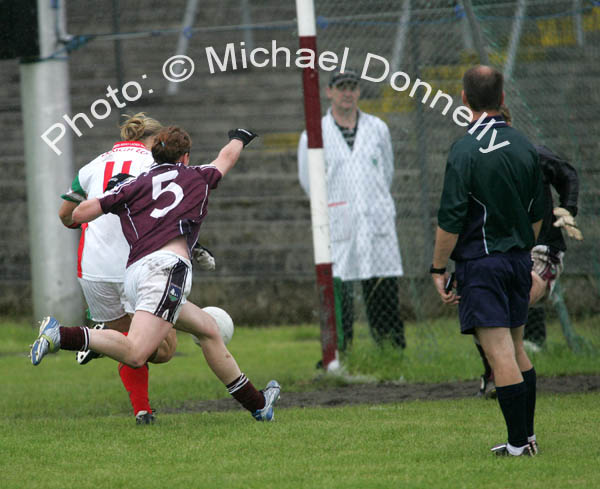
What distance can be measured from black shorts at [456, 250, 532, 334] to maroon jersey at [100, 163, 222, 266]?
164 centimetres

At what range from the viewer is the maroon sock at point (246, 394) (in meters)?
6.24

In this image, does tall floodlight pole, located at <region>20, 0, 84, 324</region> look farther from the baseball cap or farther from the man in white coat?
the baseball cap

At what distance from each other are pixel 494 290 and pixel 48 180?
6642 millimetres

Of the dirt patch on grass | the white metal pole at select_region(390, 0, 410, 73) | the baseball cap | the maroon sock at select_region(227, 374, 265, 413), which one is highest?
the white metal pole at select_region(390, 0, 410, 73)

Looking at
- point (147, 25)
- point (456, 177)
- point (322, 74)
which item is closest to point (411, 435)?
point (456, 177)

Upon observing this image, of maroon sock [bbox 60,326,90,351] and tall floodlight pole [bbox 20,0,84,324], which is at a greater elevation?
tall floodlight pole [bbox 20,0,84,324]

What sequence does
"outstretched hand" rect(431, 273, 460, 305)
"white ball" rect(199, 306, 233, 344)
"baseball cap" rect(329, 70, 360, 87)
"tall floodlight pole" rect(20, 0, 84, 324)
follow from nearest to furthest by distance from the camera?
"outstretched hand" rect(431, 273, 460, 305)
"white ball" rect(199, 306, 233, 344)
"baseball cap" rect(329, 70, 360, 87)
"tall floodlight pole" rect(20, 0, 84, 324)

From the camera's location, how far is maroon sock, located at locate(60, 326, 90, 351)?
18.6ft

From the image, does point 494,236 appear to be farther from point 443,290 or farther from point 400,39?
point 400,39

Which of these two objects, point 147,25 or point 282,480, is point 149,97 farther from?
point 282,480

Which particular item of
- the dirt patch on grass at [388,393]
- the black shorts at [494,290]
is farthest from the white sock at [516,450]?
the dirt patch on grass at [388,393]

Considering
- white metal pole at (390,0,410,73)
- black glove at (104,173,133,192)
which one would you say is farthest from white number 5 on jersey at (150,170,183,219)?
white metal pole at (390,0,410,73)

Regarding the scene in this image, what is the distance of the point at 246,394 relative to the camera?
629 centimetres

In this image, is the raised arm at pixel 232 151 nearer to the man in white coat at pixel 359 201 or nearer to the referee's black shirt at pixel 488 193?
the referee's black shirt at pixel 488 193
